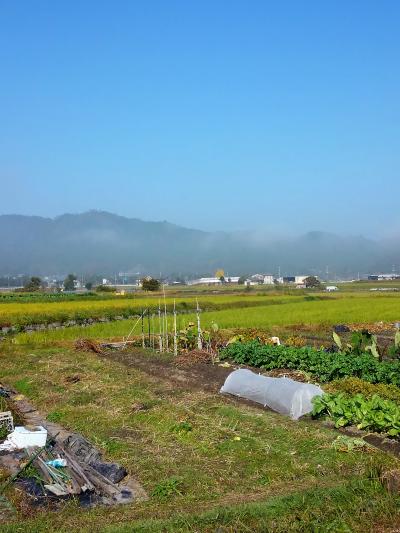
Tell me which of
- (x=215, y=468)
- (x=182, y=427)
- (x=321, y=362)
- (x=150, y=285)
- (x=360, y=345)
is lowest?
(x=215, y=468)

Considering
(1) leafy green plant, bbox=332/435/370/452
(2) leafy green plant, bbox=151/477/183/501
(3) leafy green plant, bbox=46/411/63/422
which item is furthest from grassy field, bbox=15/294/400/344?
(2) leafy green plant, bbox=151/477/183/501

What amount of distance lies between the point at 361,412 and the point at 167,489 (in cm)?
366

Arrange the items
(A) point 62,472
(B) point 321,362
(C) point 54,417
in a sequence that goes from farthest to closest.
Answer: (B) point 321,362, (C) point 54,417, (A) point 62,472

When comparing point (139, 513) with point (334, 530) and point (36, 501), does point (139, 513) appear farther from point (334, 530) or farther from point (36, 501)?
point (334, 530)

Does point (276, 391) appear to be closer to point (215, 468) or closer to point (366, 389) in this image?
point (366, 389)

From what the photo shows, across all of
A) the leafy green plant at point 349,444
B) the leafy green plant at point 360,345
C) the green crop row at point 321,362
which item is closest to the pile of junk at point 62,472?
the leafy green plant at point 349,444

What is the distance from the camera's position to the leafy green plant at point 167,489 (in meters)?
6.51

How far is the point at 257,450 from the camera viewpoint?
7930mm

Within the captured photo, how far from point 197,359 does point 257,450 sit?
8.03 metres

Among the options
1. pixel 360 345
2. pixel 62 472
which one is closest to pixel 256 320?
pixel 360 345

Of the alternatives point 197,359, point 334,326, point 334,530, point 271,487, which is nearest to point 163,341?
point 197,359

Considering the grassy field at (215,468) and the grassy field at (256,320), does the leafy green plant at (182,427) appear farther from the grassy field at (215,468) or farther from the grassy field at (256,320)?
the grassy field at (256,320)

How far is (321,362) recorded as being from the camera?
13.2 metres

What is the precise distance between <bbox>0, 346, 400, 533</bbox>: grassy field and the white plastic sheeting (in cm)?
39
